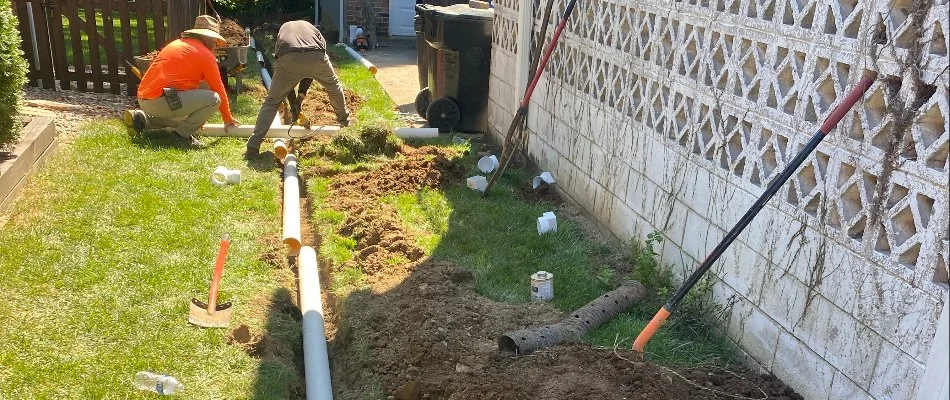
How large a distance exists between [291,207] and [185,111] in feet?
8.88

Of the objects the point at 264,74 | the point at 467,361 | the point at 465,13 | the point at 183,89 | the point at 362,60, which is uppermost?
the point at 465,13

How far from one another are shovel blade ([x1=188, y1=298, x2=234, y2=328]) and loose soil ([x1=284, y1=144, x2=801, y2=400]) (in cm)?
69

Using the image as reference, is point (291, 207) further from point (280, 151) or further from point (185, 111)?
point (185, 111)

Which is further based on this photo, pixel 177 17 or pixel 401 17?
pixel 401 17

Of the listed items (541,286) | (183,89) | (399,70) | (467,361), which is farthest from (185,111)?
(399,70)

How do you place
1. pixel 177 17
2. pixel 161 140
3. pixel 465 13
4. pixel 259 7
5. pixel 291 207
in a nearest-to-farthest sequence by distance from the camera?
pixel 291 207, pixel 161 140, pixel 465 13, pixel 177 17, pixel 259 7

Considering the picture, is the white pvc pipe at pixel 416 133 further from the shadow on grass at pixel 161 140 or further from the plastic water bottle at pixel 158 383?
the plastic water bottle at pixel 158 383

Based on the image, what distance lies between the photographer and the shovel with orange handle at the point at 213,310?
503cm

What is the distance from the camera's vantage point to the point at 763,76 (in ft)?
14.8

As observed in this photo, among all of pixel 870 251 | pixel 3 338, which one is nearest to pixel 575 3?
pixel 870 251

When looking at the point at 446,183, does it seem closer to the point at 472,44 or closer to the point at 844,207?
the point at 472,44

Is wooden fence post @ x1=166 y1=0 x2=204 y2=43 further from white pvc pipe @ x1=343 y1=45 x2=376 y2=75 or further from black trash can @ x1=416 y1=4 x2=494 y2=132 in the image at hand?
black trash can @ x1=416 y1=4 x2=494 y2=132

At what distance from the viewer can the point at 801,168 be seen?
13.8 feet

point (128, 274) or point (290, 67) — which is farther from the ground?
point (290, 67)
